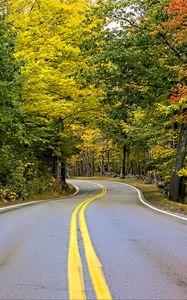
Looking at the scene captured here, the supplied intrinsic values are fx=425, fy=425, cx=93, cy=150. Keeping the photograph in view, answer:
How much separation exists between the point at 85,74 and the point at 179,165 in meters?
6.67

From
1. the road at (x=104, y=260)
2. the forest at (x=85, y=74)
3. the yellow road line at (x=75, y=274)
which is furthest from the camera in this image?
the forest at (x=85, y=74)

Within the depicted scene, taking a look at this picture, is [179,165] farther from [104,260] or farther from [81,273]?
[81,273]

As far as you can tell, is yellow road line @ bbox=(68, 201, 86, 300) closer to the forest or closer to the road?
the road

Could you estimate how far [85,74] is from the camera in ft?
71.3

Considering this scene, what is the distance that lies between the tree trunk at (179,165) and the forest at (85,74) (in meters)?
0.05

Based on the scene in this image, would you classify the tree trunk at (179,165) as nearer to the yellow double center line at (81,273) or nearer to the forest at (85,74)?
the forest at (85,74)

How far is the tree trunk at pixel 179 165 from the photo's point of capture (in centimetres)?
2150

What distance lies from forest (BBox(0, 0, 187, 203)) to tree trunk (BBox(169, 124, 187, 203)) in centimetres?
5

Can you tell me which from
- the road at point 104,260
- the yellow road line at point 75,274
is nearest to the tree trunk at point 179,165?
the road at point 104,260

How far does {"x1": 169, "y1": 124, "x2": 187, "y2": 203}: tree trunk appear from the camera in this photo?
21.5m

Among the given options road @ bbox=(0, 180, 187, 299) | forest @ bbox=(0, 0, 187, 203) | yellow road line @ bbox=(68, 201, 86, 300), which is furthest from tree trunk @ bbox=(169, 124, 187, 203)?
yellow road line @ bbox=(68, 201, 86, 300)

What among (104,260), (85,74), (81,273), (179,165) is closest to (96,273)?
(81,273)

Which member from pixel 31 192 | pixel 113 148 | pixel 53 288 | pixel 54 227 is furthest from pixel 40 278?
pixel 113 148

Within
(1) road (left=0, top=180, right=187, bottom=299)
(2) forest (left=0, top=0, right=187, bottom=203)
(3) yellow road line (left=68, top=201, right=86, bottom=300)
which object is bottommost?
(1) road (left=0, top=180, right=187, bottom=299)
